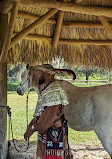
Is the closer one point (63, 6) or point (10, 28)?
point (10, 28)

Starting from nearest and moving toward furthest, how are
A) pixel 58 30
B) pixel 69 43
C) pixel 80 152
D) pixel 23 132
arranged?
pixel 58 30, pixel 80 152, pixel 69 43, pixel 23 132

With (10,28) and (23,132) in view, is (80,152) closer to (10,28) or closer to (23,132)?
(23,132)

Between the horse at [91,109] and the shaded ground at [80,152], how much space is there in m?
1.02

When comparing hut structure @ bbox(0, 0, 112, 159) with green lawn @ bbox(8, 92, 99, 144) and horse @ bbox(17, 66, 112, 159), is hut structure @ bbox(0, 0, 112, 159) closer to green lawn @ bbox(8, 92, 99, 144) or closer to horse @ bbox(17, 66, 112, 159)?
horse @ bbox(17, 66, 112, 159)

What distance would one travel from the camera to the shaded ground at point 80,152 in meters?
4.19

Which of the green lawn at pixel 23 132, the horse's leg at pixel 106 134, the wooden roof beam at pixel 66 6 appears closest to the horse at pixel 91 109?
the horse's leg at pixel 106 134

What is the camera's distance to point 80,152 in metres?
4.75

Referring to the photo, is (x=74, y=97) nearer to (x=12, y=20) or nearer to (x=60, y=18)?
(x=60, y=18)

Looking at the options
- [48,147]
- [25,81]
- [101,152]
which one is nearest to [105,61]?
[101,152]

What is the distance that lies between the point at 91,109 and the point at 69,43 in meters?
1.86

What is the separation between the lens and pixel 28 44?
4.72 meters

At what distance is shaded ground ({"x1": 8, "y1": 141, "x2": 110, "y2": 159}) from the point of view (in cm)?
419

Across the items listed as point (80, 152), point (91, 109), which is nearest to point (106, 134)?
point (91, 109)

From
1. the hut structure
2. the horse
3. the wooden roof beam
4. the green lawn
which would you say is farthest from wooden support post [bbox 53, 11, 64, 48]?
the green lawn
